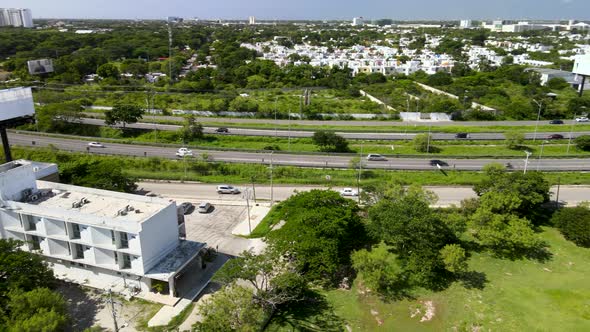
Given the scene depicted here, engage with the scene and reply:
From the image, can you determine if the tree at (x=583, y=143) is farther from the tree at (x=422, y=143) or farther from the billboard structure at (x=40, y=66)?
the billboard structure at (x=40, y=66)

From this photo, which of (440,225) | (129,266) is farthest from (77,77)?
(440,225)

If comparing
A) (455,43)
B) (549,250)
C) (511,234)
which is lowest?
(549,250)

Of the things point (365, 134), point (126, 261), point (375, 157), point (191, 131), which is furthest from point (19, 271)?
point (365, 134)

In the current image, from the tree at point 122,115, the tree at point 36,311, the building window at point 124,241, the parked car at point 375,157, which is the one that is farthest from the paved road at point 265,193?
the tree at point 122,115

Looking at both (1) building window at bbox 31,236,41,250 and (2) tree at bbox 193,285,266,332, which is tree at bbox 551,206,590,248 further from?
(1) building window at bbox 31,236,41,250

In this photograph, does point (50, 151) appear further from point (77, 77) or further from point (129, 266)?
point (77, 77)

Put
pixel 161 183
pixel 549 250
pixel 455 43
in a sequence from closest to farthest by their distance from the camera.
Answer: pixel 549 250 < pixel 161 183 < pixel 455 43

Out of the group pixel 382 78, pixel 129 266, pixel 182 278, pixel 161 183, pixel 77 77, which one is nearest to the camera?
pixel 129 266
